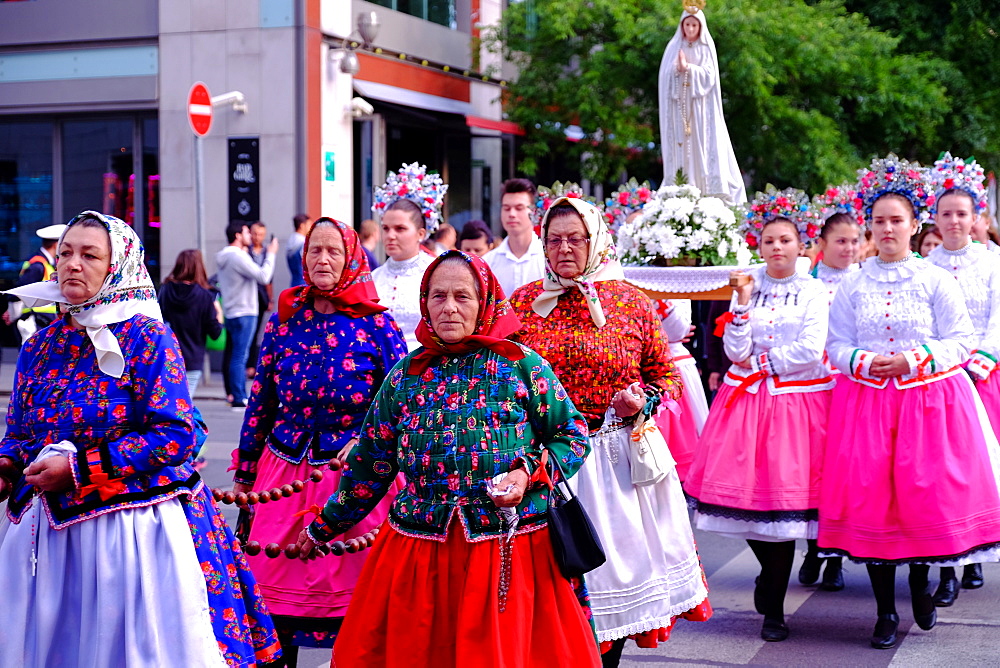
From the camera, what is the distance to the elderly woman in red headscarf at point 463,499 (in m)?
4.10

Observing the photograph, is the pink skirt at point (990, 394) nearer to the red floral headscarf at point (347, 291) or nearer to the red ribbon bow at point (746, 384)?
the red ribbon bow at point (746, 384)

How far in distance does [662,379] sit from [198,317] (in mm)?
6962

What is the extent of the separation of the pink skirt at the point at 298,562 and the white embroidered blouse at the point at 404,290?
1.90 m

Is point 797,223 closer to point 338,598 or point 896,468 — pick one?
point 896,468

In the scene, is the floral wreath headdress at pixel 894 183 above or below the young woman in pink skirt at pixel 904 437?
above

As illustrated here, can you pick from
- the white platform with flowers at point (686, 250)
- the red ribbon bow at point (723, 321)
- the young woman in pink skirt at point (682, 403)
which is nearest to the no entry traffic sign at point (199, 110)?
the young woman in pink skirt at point (682, 403)

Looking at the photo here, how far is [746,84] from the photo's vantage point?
18828mm

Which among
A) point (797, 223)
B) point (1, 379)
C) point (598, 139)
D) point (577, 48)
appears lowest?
point (1, 379)

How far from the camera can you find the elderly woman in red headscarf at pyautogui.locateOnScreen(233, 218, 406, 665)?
5379mm

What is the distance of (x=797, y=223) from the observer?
7.52m

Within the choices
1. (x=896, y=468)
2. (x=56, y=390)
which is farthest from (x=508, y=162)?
(x=56, y=390)

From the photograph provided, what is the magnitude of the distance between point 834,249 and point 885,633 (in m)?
2.86

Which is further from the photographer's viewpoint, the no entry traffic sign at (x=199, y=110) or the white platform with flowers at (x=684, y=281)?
the no entry traffic sign at (x=199, y=110)

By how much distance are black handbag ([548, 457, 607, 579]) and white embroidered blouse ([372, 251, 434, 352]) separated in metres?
3.24
